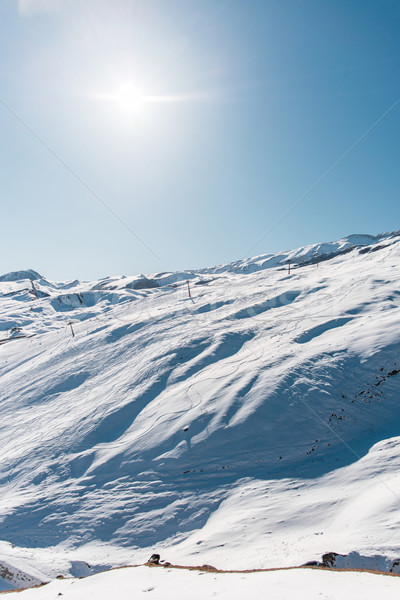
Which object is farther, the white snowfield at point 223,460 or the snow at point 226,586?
the white snowfield at point 223,460

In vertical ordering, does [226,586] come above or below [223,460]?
above

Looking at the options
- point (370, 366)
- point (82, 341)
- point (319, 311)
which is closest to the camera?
point (370, 366)

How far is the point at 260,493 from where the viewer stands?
26.6 ft

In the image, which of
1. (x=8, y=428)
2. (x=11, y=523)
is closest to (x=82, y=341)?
(x=8, y=428)

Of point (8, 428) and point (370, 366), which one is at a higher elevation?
point (370, 366)

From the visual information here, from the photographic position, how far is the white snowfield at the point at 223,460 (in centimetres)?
552

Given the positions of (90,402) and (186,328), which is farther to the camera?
(186,328)

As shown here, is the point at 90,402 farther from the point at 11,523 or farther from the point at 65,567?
the point at 65,567

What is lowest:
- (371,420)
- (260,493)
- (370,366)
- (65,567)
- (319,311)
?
(65,567)

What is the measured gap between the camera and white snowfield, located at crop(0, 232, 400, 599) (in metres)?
5.52

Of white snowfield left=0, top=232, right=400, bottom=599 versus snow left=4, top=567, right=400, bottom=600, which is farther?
white snowfield left=0, top=232, right=400, bottom=599

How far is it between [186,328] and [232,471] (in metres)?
11.8

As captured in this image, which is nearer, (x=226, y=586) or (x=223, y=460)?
(x=226, y=586)

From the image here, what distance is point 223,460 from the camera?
9375 millimetres
